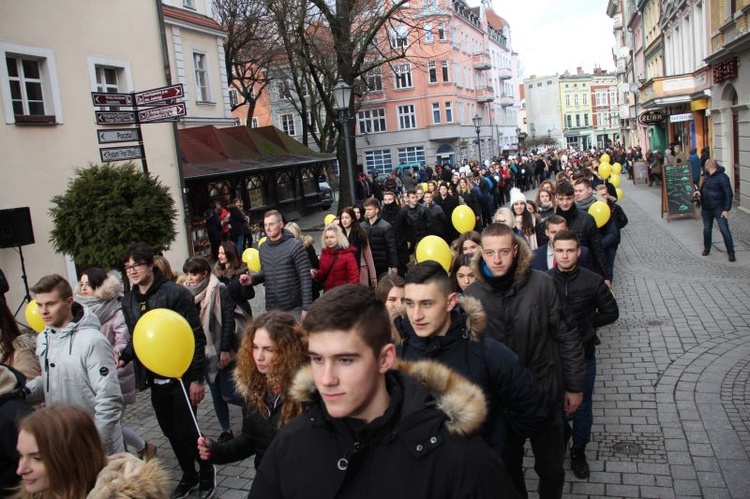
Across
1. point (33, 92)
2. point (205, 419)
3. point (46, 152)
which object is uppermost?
point (33, 92)

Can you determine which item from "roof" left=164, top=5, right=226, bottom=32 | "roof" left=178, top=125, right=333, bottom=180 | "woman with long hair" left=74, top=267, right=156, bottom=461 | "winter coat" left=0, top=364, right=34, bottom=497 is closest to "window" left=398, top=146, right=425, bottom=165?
"roof" left=178, top=125, right=333, bottom=180

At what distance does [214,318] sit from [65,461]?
3237mm

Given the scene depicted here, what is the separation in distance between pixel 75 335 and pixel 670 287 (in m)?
9.42

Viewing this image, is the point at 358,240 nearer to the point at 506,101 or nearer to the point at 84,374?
the point at 84,374

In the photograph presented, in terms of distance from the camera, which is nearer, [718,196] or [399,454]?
[399,454]

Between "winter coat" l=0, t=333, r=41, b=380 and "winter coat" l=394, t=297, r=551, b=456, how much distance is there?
9.37 feet

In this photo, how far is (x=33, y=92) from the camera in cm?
1398

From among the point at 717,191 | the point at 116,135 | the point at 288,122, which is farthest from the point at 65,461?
the point at 288,122

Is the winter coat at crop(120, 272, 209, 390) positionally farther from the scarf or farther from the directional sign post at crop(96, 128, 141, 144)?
the directional sign post at crop(96, 128, 141, 144)

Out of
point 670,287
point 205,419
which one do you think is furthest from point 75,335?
point 670,287

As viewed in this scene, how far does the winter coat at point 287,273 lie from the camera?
674 centimetres

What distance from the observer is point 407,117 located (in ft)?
192

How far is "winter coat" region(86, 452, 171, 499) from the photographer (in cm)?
251

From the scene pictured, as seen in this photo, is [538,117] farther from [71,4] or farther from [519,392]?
[519,392]
